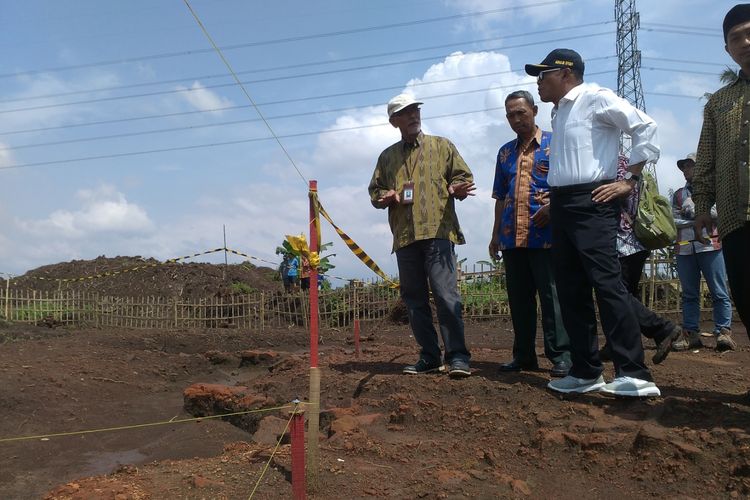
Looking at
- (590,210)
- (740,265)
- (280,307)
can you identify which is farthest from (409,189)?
(280,307)

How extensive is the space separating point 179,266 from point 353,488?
19789 millimetres

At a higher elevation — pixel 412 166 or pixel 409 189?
pixel 412 166

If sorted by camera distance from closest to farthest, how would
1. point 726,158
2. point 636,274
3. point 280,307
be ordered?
point 726,158 < point 636,274 < point 280,307

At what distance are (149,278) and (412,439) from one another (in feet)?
63.1

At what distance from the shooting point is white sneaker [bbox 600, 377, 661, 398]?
3254mm

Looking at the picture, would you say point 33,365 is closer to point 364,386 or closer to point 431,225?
point 364,386

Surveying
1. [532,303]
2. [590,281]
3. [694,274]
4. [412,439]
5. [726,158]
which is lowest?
[412,439]

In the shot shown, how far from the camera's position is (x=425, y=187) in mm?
4402

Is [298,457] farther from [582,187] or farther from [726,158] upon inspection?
[726,158]

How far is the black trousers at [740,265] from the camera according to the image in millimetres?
3086

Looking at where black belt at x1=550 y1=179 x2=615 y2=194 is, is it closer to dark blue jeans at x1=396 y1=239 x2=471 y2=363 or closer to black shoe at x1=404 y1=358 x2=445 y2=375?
dark blue jeans at x1=396 y1=239 x2=471 y2=363

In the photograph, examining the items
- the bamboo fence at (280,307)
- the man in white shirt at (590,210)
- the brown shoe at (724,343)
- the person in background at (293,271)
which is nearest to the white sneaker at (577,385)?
the man in white shirt at (590,210)

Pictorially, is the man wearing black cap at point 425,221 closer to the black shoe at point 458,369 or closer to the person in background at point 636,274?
the black shoe at point 458,369

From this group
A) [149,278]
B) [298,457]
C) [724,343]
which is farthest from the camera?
[149,278]
